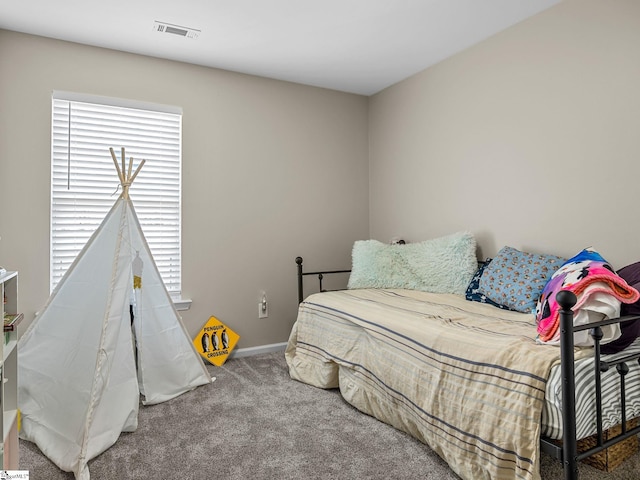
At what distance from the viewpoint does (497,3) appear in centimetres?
246

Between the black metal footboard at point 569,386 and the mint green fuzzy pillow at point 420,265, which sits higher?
the mint green fuzzy pillow at point 420,265

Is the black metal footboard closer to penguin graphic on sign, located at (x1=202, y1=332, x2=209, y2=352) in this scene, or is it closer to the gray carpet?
the gray carpet

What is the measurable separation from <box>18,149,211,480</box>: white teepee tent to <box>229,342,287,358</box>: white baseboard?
2.74 feet

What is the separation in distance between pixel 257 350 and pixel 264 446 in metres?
1.51

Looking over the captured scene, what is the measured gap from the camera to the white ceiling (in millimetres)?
2477

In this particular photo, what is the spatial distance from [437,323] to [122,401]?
164cm

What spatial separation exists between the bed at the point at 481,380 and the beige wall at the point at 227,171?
1.06 metres

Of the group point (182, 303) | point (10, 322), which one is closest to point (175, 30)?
point (182, 303)

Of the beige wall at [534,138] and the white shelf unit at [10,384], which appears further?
the beige wall at [534,138]

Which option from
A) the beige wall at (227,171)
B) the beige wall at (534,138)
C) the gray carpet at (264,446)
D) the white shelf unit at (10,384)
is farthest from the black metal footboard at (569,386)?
the beige wall at (227,171)

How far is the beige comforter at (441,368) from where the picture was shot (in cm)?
155

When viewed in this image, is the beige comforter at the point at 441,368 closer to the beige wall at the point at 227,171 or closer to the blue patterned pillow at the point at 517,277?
the blue patterned pillow at the point at 517,277

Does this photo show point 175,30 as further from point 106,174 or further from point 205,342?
point 205,342

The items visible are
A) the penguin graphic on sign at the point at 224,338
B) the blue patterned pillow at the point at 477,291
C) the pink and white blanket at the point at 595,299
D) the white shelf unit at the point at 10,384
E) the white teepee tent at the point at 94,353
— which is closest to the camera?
the pink and white blanket at the point at 595,299
